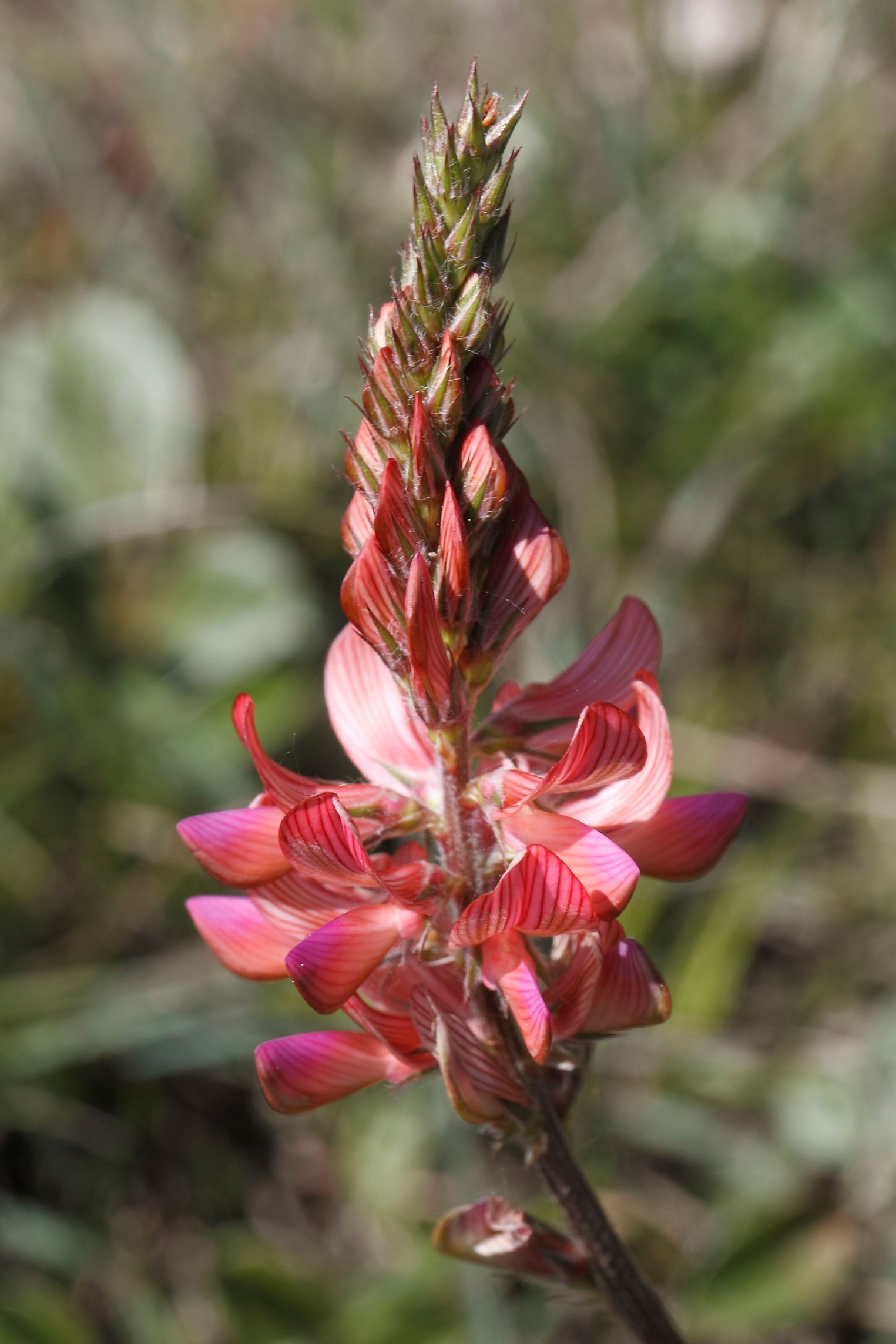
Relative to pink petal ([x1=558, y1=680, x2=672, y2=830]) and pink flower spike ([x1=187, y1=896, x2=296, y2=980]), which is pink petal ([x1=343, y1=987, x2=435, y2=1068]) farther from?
pink petal ([x1=558, y1=680, x2=672, y2=830])

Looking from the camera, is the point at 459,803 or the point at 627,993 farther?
the point at 459,803

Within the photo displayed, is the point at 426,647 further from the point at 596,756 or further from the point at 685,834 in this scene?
the point at 685,834

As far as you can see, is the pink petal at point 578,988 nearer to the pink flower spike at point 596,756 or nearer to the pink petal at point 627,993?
the pink petal at point 627,993

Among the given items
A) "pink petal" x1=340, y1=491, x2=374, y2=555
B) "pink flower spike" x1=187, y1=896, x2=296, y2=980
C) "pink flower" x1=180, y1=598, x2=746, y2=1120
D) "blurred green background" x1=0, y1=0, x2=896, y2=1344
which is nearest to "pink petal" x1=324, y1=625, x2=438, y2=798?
"pink flower" x1=180, y1=598, x2=746, y2=1120

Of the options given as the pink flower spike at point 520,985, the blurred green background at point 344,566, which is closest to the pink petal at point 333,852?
the pink flower spike at point 520,985

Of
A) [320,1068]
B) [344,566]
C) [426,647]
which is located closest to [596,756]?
[426,647]

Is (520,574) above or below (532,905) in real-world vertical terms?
above

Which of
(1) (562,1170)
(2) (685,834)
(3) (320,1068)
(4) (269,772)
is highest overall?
(4) (269,772)
